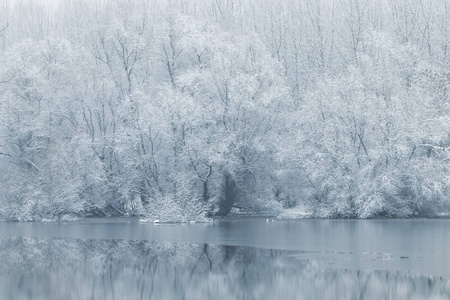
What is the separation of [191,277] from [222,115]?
2443 centimetres

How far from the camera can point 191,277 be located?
1864 centimetres

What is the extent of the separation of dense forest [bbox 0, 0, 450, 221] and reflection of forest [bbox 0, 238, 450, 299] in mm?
16547

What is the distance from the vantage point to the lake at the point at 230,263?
16.4 m

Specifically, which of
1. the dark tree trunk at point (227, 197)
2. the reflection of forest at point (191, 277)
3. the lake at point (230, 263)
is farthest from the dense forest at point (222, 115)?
the reflection of forest at point (191, 277)

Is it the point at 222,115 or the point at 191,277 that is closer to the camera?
the point at 191,277

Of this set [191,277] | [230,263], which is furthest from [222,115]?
[191,277]

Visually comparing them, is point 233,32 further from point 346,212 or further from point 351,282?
point 351,282

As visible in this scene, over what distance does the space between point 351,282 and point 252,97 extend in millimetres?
26695

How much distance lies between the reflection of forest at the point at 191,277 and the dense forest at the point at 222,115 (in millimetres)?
16547

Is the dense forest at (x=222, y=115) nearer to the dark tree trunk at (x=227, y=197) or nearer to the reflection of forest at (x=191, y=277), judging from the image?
the dark tree trunk at (x=227, y=197)

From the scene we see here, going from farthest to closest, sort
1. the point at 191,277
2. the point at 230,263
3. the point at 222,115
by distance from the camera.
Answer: the point at 222,115 < the point at 230,263 < the point at 191,277

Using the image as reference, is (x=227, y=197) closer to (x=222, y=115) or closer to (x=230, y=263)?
(x=222, y=115)

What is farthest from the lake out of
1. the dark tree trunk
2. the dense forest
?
the dark tree trunk

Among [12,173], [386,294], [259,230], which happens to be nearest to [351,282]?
[386,294]
